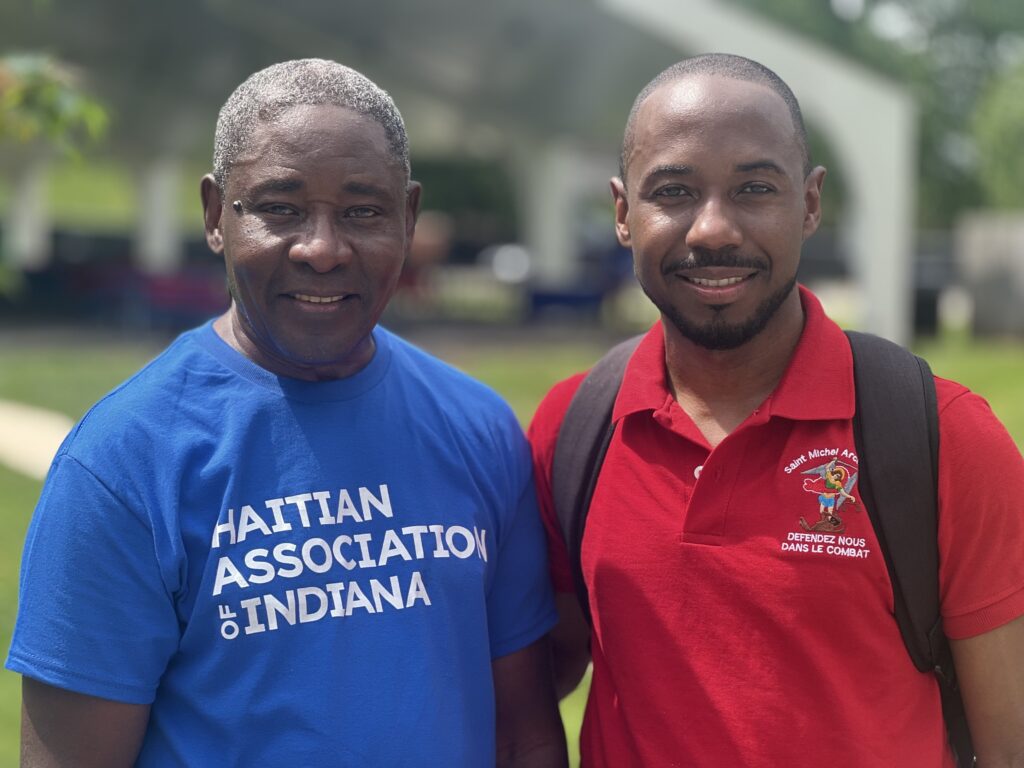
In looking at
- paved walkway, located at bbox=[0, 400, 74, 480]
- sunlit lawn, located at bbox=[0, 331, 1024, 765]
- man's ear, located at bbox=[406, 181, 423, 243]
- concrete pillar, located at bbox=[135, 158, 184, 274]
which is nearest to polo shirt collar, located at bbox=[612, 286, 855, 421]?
man's ear, located at bbox=[406, 181, 423, 243]

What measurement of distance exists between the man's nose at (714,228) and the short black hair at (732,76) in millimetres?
205

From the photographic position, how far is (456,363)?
48.4ft

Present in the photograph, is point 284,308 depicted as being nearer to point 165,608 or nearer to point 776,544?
point 165,608

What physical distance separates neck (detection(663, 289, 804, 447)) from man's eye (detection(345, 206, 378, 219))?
2.00 feet

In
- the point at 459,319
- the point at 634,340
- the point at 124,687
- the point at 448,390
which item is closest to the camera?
the point at 124,687

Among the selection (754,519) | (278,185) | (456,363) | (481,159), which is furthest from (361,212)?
(481,159)

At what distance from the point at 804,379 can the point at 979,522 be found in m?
0.40

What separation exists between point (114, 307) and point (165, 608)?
55.1ft

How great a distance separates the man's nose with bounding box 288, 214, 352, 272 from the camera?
2305 millimetres

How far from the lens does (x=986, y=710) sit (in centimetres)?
236

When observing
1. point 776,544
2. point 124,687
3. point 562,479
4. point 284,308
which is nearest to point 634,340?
point 562,479

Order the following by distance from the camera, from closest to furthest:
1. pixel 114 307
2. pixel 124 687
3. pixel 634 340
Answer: pixel 124 687, pixel 634 340, pixel 114 307

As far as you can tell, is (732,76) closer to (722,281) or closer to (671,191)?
(671,191)

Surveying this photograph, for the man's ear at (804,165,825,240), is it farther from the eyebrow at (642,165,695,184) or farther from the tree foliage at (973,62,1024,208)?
the tree foliage at (973,62,1024,208)
